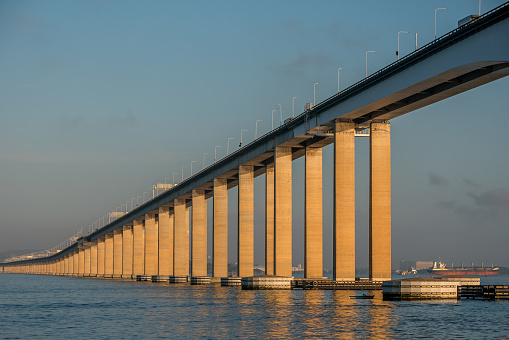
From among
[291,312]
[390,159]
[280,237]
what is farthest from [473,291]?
[280,237]

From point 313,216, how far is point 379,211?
61.6 feet

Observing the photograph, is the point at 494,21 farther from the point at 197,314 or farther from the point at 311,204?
the point at 311,204

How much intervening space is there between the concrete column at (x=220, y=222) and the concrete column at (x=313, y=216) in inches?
1305

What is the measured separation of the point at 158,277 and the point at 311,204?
71.2 metres

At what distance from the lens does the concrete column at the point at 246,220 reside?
394ft

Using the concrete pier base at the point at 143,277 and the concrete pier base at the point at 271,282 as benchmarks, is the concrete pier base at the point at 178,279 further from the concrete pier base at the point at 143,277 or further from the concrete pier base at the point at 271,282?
the concrete pier base at the point at 271,282

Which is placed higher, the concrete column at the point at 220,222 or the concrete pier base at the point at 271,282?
the concrete column at the point at 220,222

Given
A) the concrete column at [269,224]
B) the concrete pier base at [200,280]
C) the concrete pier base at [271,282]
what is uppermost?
the concrete column at [269,224]

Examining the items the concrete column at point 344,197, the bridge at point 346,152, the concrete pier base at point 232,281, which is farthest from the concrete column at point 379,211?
the concrete pier base at point 232,281

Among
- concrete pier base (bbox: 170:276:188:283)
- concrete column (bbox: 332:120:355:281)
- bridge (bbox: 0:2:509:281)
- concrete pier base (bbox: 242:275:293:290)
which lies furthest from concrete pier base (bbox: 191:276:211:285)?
concrete column (bbox: 332:120:355:281)

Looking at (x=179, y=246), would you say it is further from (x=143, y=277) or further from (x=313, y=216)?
(x=313, y=216)

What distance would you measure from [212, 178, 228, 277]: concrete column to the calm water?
54.1 m

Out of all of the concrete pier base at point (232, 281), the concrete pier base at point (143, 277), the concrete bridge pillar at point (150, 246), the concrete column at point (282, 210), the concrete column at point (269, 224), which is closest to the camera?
the concrete column at point (282, 210)

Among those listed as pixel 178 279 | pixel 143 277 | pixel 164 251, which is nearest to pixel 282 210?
pixel 178 279
